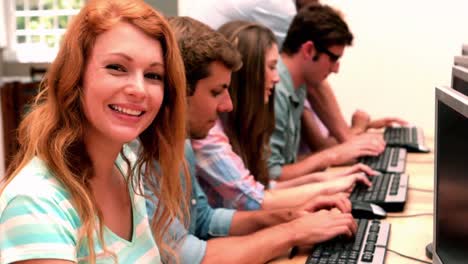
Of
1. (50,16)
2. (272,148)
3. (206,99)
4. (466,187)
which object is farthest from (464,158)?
(50,16)

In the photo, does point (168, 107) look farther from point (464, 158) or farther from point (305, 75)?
point (305, 75)

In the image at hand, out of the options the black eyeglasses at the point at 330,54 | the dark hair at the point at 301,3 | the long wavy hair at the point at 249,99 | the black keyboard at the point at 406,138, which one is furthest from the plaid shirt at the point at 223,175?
the dark hair at the point at 301,3

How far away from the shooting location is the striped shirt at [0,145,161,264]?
963 millimetres

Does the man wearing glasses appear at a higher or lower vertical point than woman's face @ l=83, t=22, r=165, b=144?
lower

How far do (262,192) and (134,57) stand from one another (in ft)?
2.92

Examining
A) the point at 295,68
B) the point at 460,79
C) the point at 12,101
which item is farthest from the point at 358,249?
the point at 12,101

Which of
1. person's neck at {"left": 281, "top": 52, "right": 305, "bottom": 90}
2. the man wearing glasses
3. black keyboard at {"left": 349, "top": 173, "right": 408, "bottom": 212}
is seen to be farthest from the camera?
person's neck at {"left": 281, "top": 52, "right": 305, "bottom": 90}

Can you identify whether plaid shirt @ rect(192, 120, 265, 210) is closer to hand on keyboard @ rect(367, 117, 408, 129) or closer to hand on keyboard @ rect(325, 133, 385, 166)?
hand on keyboard @ rect(325, 133, 385, 166)

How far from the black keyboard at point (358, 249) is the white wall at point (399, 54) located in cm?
218

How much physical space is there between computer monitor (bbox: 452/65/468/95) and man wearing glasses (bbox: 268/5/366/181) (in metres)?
1.12

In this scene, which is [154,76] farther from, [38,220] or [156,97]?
[38,220]

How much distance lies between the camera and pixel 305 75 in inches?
102

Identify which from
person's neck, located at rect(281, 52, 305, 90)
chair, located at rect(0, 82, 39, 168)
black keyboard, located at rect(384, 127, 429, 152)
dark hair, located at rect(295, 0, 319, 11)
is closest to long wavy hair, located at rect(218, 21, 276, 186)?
person's neck, located at rect(281, 52, 305, 90)

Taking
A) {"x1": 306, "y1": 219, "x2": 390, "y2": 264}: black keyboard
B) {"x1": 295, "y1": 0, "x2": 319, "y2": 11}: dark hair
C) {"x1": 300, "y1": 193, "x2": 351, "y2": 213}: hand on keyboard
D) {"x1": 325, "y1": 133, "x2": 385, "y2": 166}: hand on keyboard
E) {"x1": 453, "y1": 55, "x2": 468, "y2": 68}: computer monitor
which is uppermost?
{"x1": 453, "y1": 55, "x2": 468, "y2": 68}: computer monitor
